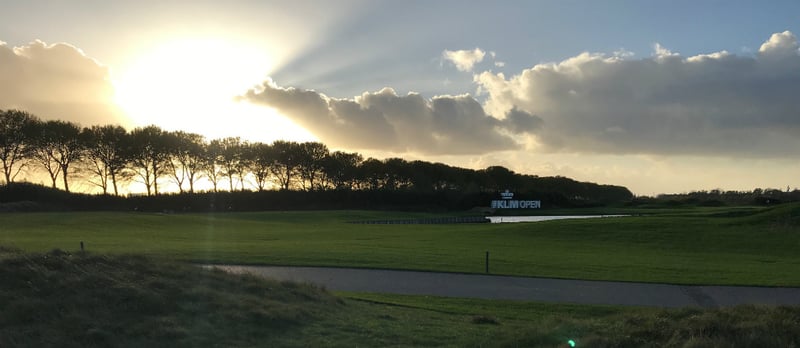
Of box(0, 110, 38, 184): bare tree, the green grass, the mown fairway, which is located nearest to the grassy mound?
the green grass

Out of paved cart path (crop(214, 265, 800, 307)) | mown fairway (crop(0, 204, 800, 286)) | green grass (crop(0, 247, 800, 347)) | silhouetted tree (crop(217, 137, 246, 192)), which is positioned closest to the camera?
green grass (crop(0, 247, 800, 347))

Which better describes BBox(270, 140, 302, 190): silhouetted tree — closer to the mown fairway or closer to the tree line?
the tree line

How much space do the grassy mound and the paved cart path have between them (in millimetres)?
3779

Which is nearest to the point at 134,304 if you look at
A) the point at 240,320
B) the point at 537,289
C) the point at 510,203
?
the point at 240,320

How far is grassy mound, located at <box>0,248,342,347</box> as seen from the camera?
8.75 m

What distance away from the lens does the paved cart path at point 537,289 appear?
16.2 meters

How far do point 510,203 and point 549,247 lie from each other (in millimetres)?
91369

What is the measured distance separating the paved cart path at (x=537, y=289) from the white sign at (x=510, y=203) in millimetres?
96177

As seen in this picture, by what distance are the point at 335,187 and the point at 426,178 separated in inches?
848

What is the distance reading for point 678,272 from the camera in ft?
73.9

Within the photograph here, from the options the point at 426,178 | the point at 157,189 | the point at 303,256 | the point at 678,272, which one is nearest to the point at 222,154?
the point at 157,189

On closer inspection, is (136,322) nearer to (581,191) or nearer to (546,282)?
(546,282)

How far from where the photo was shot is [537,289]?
17578mm

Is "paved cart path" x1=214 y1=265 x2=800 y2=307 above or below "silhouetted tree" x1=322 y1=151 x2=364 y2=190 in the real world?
below
